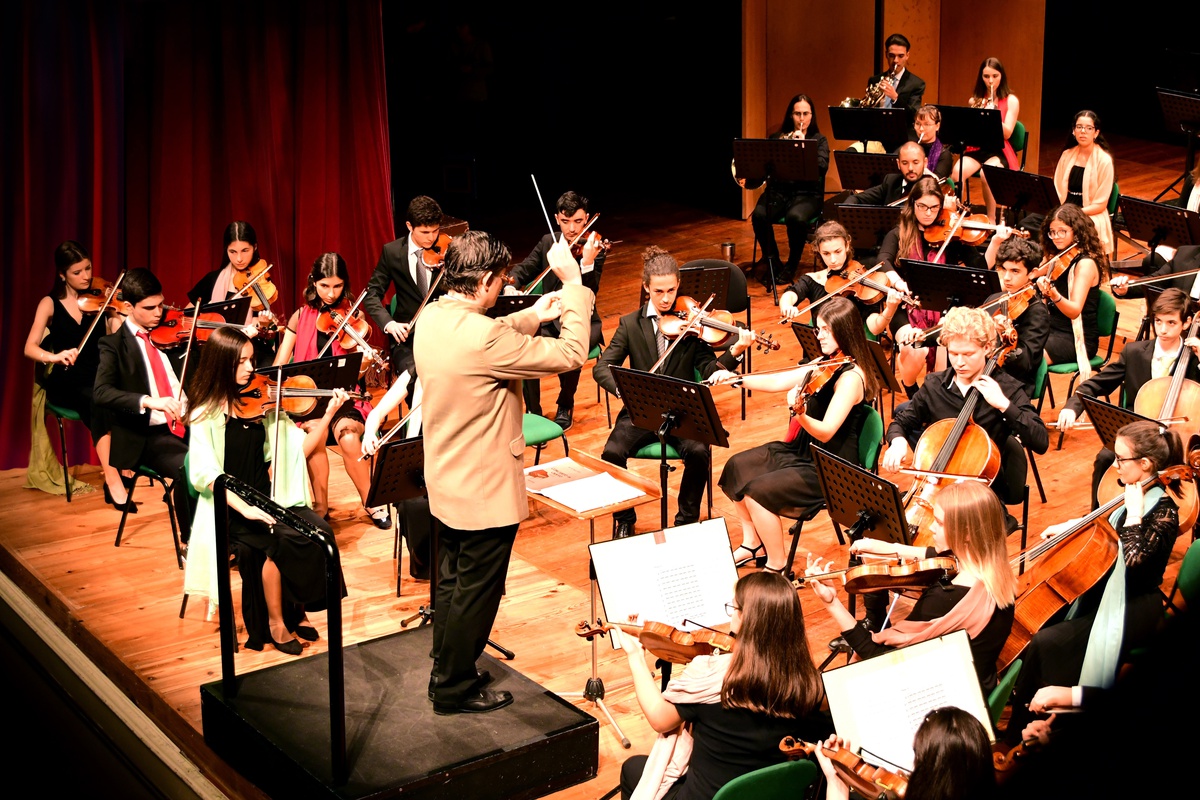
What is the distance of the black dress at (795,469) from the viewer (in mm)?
4754

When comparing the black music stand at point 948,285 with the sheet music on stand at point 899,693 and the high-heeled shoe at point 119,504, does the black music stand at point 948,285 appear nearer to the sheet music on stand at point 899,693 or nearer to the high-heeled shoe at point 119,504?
the sheet music on stand at point 899,693

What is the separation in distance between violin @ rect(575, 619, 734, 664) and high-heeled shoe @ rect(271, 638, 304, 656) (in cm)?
176

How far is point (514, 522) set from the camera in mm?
3545

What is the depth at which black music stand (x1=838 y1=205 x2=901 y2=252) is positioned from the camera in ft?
22.9

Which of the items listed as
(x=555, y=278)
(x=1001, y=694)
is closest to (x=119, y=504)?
(x=555, y=278)

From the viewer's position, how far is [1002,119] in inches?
324

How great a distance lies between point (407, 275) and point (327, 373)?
131 centimetres

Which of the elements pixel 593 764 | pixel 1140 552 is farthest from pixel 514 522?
pixel 1140 552

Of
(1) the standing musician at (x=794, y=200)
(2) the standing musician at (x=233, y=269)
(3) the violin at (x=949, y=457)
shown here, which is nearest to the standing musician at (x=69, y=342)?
(2) the standing musician at (x=233, y=269)

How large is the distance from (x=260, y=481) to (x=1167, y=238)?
15.7 ft

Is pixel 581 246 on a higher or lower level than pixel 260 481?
higher

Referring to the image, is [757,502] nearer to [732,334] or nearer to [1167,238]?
[732,334]

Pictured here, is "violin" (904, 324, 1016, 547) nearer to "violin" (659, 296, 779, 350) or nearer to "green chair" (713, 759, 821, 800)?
"violin" (659, 296, 779, 350)

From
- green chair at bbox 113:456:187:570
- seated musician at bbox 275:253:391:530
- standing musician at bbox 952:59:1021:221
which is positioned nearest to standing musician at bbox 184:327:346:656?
green chair at bbox 113:456:187:570
